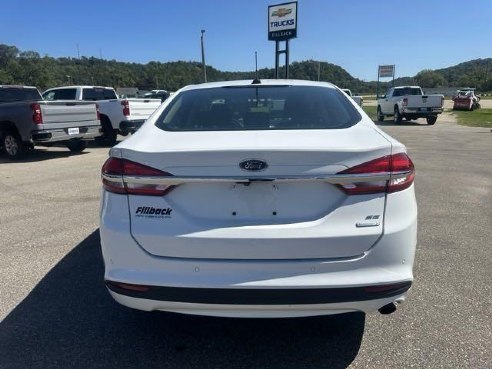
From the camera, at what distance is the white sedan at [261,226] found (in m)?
2.41

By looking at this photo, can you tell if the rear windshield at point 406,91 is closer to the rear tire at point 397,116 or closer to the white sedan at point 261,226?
the rear tire at point 397,116

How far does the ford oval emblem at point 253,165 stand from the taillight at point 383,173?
0.43m

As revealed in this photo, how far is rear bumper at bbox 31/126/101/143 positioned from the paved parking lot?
6120 millimetres

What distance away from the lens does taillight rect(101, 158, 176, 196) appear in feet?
8.12

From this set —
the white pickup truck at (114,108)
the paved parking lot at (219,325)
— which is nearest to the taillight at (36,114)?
the white pickup truck at (114,108)

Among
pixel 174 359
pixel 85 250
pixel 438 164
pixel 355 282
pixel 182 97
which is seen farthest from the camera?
pixel 438 164

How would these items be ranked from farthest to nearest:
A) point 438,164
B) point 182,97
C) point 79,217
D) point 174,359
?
1. point 438,164
2. point 79,217
3. point 182,97
4. point 174,359

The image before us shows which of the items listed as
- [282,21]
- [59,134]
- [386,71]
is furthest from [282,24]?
[386,71]

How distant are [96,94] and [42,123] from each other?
5.50m

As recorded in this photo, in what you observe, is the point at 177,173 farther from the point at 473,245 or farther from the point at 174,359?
the point at 473,245

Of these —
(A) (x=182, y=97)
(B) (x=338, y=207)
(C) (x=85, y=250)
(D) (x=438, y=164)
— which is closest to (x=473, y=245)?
(B) (x=338, y=207)

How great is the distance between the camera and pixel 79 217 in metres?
5.94

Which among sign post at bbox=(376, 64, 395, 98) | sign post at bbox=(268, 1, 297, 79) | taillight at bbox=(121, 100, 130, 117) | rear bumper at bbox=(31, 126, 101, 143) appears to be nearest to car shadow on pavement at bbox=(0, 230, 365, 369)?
rear bumper at bbox=(31, 126, 101, 143)

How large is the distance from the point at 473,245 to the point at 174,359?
3516mm
